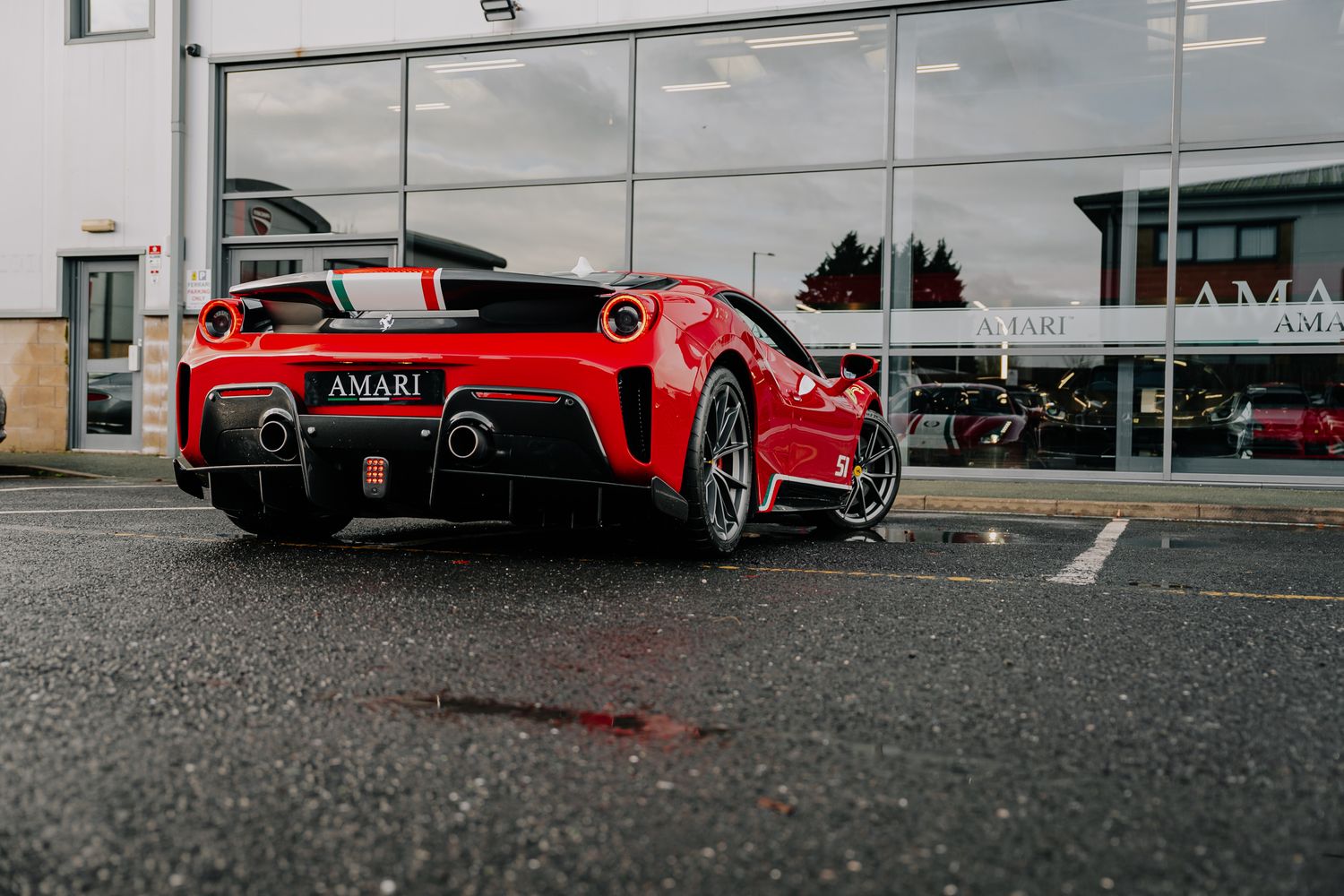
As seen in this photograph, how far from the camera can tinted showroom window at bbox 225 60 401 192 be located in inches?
556

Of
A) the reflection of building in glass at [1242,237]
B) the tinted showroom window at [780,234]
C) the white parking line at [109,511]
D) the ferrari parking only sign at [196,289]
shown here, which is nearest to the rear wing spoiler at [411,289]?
the white parking line at [109,511]

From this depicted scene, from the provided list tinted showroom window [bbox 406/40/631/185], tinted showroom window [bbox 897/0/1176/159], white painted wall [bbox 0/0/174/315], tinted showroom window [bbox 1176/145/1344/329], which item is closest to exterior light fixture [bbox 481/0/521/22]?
tinted showroom window [bbox 406/40/631/185]

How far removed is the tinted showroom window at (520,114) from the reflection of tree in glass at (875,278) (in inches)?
99.5

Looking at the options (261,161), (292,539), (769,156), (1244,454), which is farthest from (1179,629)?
(261,161)

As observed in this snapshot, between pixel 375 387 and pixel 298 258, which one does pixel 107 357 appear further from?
pixel 375 387

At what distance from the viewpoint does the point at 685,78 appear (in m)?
13.3

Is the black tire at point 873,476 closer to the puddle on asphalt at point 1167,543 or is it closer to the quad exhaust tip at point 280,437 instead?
the puddle on asphalt at point 1167,543

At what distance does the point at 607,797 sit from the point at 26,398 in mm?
14866

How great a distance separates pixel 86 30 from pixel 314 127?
307 cm

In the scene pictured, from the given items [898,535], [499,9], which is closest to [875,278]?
[499,9]

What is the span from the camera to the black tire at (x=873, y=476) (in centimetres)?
699

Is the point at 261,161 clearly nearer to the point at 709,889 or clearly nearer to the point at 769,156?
the point at 769,156

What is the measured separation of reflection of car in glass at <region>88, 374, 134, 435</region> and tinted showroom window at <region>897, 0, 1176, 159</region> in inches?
362

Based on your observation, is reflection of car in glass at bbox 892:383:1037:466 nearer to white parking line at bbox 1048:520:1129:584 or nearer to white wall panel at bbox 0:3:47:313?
white parking line at bbox 1048:520:1129:584
